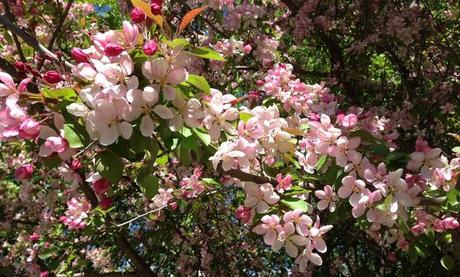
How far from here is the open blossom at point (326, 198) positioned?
6.14 ft

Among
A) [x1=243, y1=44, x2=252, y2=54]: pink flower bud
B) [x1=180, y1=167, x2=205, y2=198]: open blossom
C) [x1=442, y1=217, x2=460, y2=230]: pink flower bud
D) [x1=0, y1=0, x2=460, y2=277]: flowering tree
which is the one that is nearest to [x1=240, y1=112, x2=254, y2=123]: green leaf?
[x1=0, y1=0, x2=460, y2=277]: flowering tree

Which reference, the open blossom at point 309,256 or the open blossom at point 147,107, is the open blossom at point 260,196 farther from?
the open blossom at point 147,107

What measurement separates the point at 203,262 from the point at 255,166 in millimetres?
2510

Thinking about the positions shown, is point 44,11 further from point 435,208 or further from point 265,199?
point 435,208

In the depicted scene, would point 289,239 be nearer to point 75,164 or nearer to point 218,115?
point 218,115

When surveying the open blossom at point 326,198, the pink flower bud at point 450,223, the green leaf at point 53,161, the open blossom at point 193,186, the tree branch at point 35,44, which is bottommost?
the open blossom at point 193,186

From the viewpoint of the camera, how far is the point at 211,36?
153 inches

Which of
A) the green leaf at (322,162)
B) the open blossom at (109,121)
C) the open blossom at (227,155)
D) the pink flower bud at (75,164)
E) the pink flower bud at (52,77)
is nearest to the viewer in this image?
the open blossom at (109,121)

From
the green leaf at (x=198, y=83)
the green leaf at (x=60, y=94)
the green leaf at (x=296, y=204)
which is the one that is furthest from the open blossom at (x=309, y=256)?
the green leaf at (x=60, y=94)

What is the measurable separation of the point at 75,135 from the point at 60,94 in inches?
4.5

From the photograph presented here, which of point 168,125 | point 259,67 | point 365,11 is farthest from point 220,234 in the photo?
point 168,125

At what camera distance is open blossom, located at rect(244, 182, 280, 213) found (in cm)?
170

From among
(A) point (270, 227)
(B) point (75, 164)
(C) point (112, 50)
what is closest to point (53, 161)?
(B) point (75, 164)

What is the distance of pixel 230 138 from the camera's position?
1557 millimetres
